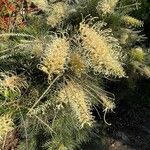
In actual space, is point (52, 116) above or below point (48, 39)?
below

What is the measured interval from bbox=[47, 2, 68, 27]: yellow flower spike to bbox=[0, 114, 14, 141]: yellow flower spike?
0.76 metres

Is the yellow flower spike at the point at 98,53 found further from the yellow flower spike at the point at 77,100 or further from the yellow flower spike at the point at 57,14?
the yellow flower spike at the point at 57,14

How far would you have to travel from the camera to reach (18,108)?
3.52 metres

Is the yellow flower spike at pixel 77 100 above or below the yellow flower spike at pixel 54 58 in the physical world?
below

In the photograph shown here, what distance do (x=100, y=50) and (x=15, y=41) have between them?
0.81 m

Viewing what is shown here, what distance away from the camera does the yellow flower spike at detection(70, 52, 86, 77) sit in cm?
343

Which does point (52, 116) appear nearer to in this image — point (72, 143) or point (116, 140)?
point (72, 143)

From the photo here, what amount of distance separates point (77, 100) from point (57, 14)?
77cm

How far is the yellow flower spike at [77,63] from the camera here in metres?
3.43

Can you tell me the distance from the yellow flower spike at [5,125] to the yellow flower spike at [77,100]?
0.35m

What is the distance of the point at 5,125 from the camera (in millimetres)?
3338

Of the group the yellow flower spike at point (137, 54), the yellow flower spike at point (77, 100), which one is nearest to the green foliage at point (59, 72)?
the yellow flower spike at point (77, 100)

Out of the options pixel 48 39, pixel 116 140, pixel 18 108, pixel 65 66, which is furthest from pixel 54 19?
pixel 116 140

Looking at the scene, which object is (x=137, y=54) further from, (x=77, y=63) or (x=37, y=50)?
(x=37, y=50)
